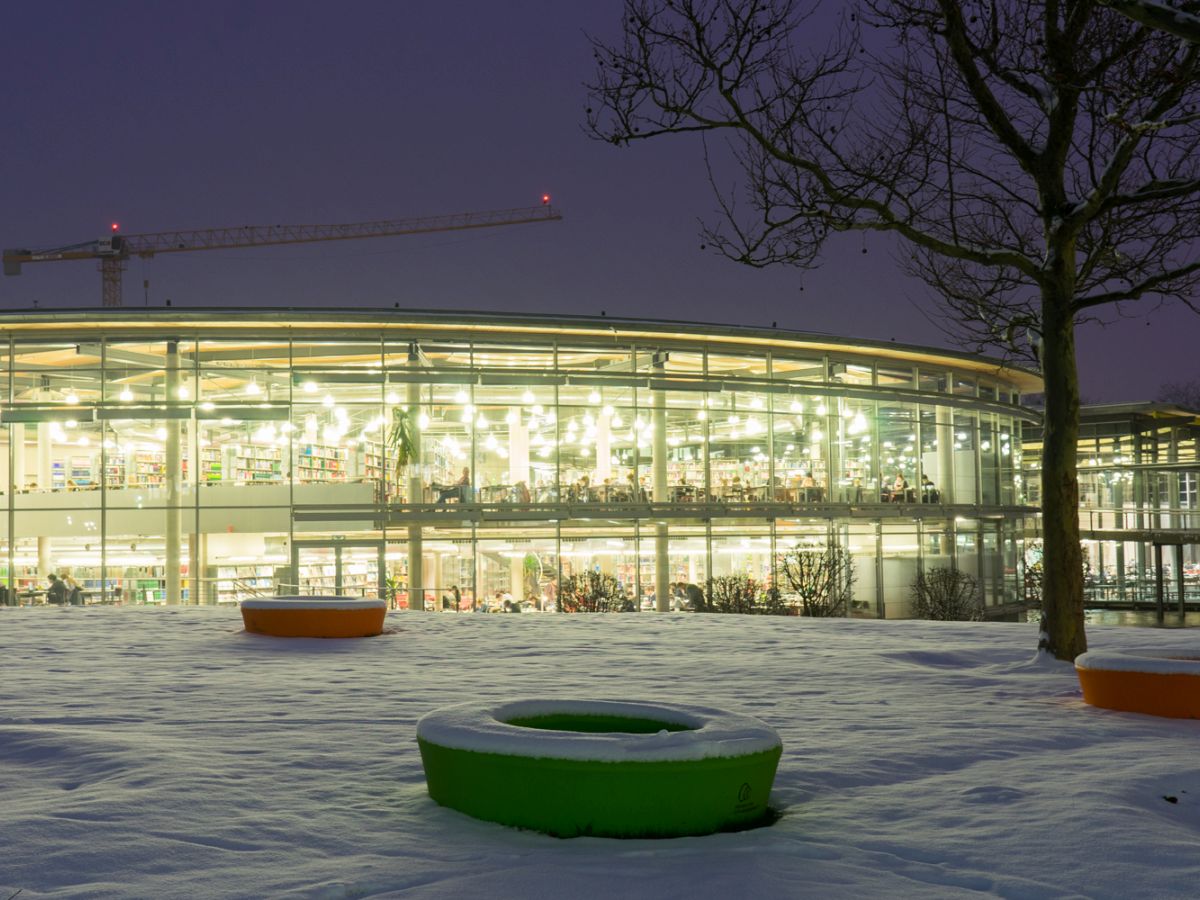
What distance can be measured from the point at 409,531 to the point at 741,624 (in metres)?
12.7

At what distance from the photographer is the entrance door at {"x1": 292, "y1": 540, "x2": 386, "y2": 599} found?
27.4m

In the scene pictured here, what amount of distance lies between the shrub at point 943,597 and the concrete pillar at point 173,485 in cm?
1744

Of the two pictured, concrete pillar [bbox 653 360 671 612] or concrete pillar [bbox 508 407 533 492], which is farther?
concrete pillar [bbox 653 360 671 612]

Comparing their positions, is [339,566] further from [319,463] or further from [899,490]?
[899,490]

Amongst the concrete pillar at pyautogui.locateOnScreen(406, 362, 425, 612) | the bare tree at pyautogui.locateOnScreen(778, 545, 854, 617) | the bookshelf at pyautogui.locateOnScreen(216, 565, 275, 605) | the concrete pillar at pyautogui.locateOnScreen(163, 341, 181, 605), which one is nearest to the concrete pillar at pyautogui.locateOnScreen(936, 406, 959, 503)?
the bare tree at pyautogui.locateOnScreen(778, 545, 854, 617)

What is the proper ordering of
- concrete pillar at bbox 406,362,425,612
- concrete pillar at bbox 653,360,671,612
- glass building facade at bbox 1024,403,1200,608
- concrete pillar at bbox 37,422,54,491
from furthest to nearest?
glass building facade at bbox 1024,403,1200,608
concrete pillar at bbox 653,360,671,612
concrete pillar at bbox 406,362,425,612
concrete pillar at bbox 37,422,54,491

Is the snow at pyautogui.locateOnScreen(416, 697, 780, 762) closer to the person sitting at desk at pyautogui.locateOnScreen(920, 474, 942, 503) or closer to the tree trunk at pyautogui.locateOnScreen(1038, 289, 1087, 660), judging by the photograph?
the tree trunk at pyautogui.locateOnScreen(1038, 289, 1087, 660)

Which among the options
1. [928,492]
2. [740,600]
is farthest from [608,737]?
[928,492]

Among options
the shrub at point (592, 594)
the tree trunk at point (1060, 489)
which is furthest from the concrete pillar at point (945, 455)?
the tree trunk at point (1060, 489)

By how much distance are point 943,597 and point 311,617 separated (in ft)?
66.3

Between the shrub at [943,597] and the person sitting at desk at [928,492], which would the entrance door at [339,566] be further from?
the person sitting at desk at [928,492]

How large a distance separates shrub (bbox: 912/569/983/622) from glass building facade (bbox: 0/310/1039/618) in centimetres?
368

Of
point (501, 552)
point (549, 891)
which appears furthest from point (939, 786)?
point (501, 552)

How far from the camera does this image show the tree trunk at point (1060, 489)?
11.0 meters
